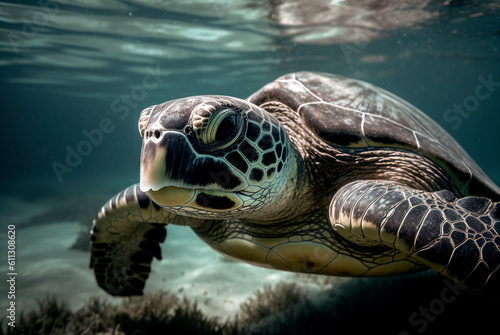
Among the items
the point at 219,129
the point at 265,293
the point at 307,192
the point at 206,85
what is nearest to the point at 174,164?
the point at 219,129

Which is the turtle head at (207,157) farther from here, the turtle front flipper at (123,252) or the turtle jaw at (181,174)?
the turtle front flipper at (123,252)

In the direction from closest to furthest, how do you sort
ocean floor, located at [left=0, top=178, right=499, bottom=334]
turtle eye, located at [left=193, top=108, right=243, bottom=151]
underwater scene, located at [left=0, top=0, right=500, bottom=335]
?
turtle eye, located at [left=193, top=108, right=243, bottom=151] < ocean floor, located at [left=0, top=178, right=499, bottom=334] < underwater scene, located at [left=0, top=0, right=500, bottom=335]

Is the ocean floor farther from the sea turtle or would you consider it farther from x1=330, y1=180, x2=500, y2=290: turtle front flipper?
the sea turtle

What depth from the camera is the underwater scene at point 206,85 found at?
276 centimetres

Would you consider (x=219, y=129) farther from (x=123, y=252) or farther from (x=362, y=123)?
(x=123, y=252)

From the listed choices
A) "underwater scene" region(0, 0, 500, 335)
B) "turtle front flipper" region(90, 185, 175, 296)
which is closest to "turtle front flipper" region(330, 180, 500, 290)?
"underwater scene" region(0, 0, 500, 335)

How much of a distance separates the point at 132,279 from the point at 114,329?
0.49 meters

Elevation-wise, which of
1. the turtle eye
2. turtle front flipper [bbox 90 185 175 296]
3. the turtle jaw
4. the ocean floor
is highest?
the turtle eye

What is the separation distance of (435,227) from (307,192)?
0.91 meters

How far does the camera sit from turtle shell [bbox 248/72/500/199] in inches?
80.7

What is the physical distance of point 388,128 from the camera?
2.10m

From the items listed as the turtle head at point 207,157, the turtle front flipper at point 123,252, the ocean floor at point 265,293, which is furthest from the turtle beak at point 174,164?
the turtle front flipper at point 123,252

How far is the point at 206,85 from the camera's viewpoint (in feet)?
78.0

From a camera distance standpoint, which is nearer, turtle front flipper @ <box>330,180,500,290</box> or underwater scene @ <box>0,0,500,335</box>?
turtle front flipper @ <box>330,180,500,290</box>
